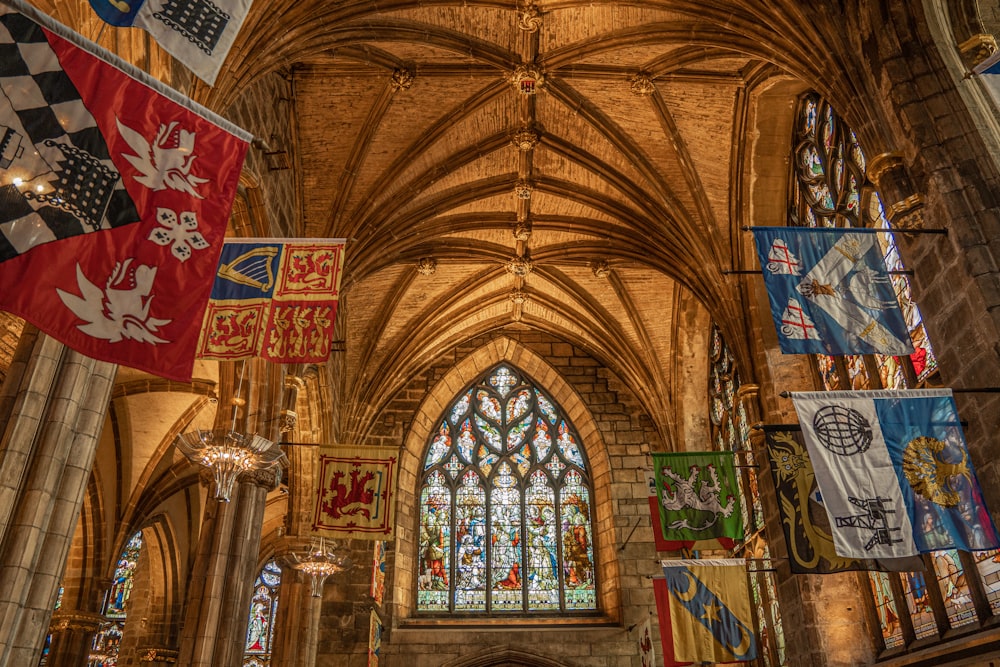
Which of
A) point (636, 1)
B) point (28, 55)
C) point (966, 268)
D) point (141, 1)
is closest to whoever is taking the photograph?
point (28, 55)

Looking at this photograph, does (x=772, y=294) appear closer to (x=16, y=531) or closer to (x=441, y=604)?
(x=16, y=531)

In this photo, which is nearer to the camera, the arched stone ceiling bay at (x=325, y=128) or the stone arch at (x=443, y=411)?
the arched stone ceiling bay at (x=325, y=128)

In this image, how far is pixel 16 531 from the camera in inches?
223

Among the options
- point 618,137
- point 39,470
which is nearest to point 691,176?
point 618,137

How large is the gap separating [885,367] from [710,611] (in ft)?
13.7

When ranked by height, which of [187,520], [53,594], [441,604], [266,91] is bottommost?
[53,594]

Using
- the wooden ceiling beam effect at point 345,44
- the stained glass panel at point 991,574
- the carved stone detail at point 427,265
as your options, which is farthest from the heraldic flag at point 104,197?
the carved stone detail at point 427,265

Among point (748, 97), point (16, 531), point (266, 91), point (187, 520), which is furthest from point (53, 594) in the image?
point (187, 520)

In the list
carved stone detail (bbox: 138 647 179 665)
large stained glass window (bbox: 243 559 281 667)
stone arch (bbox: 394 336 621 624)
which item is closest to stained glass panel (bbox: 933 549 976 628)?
stone arch (bbox: 394 336 621 624)

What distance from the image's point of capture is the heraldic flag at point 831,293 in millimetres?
7426

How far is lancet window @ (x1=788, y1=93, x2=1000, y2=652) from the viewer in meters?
8.73

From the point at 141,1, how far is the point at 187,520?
20917 millimetres

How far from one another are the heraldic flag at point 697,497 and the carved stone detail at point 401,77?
23.6ft

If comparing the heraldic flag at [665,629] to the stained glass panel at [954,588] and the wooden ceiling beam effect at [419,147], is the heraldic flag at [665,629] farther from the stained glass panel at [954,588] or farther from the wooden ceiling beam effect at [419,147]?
the wooden ceiling beam effect at [419,147]
